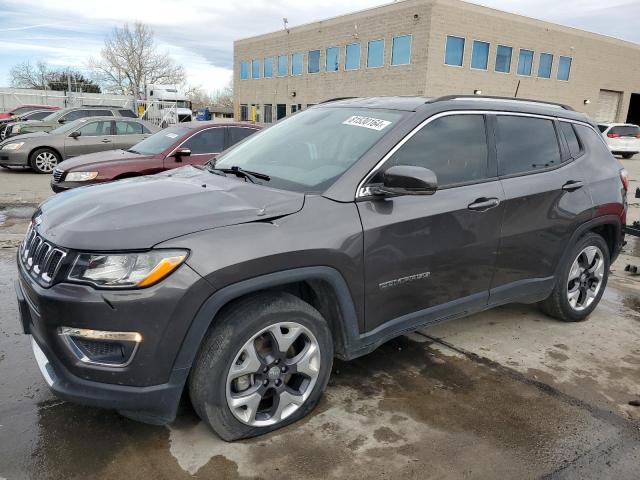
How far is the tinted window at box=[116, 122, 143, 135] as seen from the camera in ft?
41.2

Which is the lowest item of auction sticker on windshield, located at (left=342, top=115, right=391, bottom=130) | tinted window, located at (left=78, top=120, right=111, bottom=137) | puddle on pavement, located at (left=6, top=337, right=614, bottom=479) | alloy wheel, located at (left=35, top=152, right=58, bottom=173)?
puddle on pavement, located at (left=6, top=337, right=614, bottom=479)

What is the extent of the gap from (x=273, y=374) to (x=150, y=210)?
3.39 feet

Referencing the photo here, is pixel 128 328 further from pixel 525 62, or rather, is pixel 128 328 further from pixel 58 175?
pixel 525 62

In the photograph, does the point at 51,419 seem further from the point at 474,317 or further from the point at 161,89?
the point at 161,89

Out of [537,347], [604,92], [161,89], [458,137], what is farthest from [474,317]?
[604,92]

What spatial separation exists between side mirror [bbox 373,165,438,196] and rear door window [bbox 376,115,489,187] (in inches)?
8.0

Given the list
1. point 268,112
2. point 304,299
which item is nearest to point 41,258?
point 304,299

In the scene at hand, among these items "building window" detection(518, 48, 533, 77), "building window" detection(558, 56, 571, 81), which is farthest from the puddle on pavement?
"building window" detection(558, 56, 571, 81)

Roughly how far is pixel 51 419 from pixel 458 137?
9.74 ft

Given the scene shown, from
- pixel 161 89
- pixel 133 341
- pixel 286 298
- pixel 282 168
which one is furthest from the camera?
pixel 161 89

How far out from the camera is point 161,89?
132 ft

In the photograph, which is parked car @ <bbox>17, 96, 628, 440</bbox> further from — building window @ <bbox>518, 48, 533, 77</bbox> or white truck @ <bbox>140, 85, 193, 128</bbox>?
building window @ <bbox>518, 48, 533, 77</bbox>

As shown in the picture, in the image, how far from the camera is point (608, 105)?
4294cm

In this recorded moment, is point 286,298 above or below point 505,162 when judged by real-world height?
below
